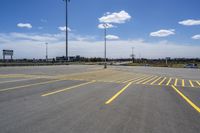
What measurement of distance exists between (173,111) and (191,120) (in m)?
0.98

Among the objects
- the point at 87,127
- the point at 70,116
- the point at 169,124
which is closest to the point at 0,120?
the point at 70,116

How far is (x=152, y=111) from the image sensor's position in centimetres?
646

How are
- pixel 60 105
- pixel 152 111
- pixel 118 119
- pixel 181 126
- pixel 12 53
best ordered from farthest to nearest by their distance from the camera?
pixel 12 53, pixel 60 105, pixel 152 111, pixel 118 119, pixel 181 126

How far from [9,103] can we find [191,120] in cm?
585

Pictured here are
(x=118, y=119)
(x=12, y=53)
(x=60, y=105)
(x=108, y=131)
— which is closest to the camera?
(x=108, y=131)

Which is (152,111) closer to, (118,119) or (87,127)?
(118,119)

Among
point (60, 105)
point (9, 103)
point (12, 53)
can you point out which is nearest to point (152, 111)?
point (60, 105)

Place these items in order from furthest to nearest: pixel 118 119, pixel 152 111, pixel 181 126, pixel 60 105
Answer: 1. pixel 60 105
2. pixel 152 111
3. pixel 118 119
4. pixel 181 126

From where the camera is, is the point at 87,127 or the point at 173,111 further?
the point at 173,111

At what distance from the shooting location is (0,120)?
5.11 metres

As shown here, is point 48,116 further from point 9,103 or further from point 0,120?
point 9,103

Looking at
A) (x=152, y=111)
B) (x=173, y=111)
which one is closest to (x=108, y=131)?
(x=152, y=111)

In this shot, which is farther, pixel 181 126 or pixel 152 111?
pixel 152 111

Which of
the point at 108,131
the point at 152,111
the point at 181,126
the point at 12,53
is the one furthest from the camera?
the point at 12,53
